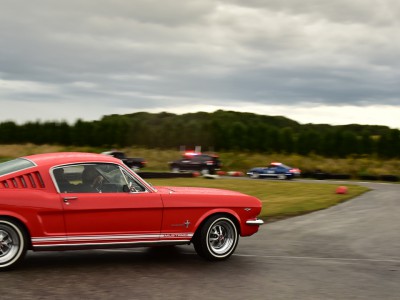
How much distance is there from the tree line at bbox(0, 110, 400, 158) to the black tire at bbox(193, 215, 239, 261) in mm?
46742

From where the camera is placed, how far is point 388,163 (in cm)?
4916

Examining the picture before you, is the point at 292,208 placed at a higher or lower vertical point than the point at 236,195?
lower

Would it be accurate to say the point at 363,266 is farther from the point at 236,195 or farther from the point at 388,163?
the point at 388,163

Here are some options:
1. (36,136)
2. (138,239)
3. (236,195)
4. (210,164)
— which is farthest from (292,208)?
(36,136)

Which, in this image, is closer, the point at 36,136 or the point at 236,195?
the point at 236,195

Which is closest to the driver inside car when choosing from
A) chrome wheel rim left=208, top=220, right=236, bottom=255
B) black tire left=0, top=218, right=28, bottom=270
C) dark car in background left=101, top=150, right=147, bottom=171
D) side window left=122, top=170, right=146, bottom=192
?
side window left=122, top=170, right=146, bottom=192

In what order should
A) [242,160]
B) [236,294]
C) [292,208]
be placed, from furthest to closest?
[242,160], [292,208], [236,294]

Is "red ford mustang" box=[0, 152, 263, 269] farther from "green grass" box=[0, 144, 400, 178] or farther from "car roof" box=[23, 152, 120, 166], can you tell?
"green grass" box=[0, 144, 400, 178]

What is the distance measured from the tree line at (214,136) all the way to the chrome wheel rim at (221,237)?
1840 inches

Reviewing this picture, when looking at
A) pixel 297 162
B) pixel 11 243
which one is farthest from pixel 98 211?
pixel 297 162

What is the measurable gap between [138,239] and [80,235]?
30.7 inches

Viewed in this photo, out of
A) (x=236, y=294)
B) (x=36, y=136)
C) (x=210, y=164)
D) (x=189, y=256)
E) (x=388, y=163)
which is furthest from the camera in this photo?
(x=36, y=136)

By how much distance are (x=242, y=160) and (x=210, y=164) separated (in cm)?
1338

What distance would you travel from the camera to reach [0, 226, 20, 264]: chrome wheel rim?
254 inches
